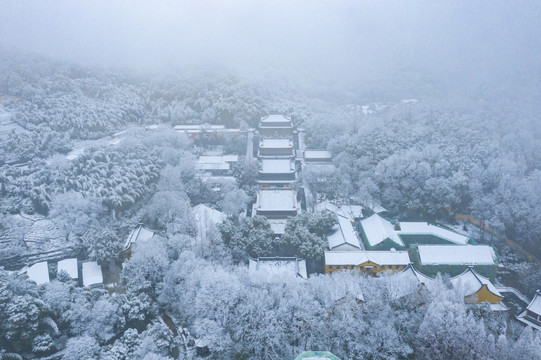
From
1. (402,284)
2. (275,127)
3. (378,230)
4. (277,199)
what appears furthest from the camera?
(275,127)

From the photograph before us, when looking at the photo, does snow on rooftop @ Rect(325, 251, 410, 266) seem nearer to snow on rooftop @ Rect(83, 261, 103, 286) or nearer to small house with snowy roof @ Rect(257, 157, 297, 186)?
small house with snowy roof @ Rect(257, 157, 297, 186)

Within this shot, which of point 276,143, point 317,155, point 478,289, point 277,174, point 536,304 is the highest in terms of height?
point 276,143

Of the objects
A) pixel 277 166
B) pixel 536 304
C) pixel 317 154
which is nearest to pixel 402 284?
pixel 536 304

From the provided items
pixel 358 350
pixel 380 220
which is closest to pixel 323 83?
pixel 380 220

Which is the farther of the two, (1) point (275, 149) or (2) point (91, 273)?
(1) point (275, 149)

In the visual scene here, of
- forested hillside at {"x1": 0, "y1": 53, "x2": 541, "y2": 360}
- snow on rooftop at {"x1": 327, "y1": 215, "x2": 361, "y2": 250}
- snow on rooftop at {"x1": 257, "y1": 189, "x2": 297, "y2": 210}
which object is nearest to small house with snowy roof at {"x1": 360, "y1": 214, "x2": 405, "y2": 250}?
snow on rooftop at {"x1": 327, "y1": 215, "x2": 361, "y2": 250}

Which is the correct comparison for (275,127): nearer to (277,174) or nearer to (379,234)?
(277,174)

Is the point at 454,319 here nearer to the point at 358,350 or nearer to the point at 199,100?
the point at 358,350
